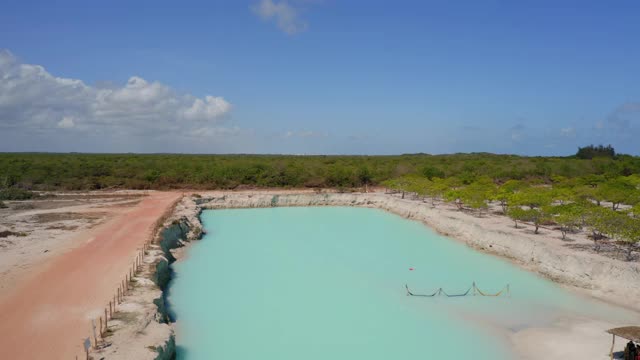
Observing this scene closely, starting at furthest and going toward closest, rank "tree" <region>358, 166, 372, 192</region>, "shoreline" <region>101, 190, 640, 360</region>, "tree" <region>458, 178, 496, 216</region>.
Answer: "tree" <region>358, 166, 372, 192</region> → "tree" <region>458, 178, 496, 216</region> → "shoreline" <region>101, 190, 640, 360</region>

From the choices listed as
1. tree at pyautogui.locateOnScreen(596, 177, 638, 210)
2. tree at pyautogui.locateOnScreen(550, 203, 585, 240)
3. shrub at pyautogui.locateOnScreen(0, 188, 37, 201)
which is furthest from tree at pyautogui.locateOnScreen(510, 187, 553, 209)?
shrub at pyautogui.locateOnScreen(0, 188, 37, 201)

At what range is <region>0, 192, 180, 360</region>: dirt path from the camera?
371 inches

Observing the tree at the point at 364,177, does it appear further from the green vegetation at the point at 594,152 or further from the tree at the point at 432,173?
the green vegetation at the point at 594,152

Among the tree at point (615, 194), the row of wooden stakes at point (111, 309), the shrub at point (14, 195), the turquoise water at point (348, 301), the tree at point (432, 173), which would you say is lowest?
the turquoise water at point (348, 301)

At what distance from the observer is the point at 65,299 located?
12078 millimetres

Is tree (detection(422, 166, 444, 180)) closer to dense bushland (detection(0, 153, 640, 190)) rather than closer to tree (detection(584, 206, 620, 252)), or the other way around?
dense bushland (detection(0, 153, 640, 190))

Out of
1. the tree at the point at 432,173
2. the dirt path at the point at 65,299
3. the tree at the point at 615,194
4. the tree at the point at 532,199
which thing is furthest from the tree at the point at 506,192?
the dirt path at the point at 65,299

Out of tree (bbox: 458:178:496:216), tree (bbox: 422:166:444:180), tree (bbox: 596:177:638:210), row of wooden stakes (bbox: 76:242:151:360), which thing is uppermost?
tree (bbox: 422:166:444:180)

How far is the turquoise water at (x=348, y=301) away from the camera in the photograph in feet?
35.8

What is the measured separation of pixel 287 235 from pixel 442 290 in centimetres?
1133

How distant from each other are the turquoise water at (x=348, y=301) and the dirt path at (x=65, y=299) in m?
2.18

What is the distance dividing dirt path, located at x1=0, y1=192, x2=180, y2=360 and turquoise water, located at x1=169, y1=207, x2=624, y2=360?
2.18m

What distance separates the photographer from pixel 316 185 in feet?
150

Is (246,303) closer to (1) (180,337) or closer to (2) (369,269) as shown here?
(1) (180,337)
